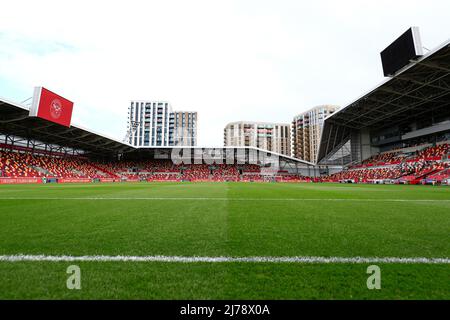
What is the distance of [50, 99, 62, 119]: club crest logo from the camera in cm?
2796

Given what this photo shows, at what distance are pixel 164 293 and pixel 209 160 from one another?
58.3 meters

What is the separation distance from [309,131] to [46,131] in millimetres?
97618

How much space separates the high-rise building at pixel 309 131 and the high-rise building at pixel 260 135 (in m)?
8.62

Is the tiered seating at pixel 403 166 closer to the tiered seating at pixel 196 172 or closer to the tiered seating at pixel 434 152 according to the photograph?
the tiered seating at pixel 434 152

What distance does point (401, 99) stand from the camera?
109 ft

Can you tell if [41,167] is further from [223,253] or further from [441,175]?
[441,175]

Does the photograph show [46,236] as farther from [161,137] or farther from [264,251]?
[161,137]

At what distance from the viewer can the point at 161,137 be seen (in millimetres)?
111562

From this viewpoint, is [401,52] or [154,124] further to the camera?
[154,124]

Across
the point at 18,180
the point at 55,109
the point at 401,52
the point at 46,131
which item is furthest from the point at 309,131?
the point at 18,180

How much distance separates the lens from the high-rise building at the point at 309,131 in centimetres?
10156

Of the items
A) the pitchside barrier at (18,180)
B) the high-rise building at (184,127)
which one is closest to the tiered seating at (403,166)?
the pitchside barrier at (18,180)

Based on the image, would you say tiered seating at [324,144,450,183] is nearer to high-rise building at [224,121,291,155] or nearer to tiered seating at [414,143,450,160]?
tiered seating at [414,143,450,160]

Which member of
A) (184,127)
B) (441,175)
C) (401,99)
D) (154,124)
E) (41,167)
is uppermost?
(154,124)
